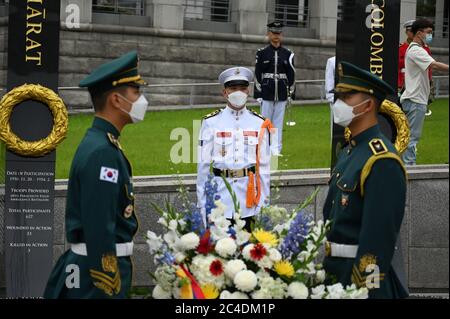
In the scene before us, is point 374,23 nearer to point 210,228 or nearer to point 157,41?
point 210,228

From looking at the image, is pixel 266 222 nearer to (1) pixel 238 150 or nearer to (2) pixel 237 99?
(1) pixel 238 150

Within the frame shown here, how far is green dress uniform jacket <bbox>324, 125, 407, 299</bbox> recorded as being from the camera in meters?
6.75

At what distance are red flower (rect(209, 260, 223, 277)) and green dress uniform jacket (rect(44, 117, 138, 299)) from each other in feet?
1.80

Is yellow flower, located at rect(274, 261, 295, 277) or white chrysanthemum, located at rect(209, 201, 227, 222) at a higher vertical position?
white chrysanthemum, located at rect(209, 201, 227, 222)

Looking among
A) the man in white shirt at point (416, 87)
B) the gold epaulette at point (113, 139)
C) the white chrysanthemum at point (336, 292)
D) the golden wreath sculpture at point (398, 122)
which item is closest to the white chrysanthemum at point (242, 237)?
the white chrysanthemum at point (336, 292)

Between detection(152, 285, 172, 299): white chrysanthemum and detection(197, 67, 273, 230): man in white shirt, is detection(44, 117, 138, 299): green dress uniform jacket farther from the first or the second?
detection(197, 67, 273, 230): man in white shirt

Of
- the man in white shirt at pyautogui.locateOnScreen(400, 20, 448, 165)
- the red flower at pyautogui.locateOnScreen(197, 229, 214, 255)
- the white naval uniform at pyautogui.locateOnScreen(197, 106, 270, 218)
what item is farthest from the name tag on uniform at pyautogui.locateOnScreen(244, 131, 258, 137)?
the red flower at pyautogui.locateOnScreen(197, 229, 214, 255)

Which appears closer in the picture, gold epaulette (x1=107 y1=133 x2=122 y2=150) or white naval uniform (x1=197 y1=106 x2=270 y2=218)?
gold epaulette (x1=107 y1=133 x2=122 y2=150)

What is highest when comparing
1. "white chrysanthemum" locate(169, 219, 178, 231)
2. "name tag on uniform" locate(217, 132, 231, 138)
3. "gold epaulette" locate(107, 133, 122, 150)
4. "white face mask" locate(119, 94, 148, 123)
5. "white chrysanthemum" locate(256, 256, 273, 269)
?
"white face mask" locate(119, 94, 148, 123)

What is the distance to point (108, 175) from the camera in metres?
6.79

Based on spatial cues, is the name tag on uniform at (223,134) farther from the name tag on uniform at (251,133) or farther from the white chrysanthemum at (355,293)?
the white chrysanthemum at (355,293)

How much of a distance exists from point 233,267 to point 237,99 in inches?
197

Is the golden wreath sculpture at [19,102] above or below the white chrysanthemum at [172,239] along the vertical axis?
above

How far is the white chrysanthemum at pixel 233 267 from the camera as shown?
21.5ft
